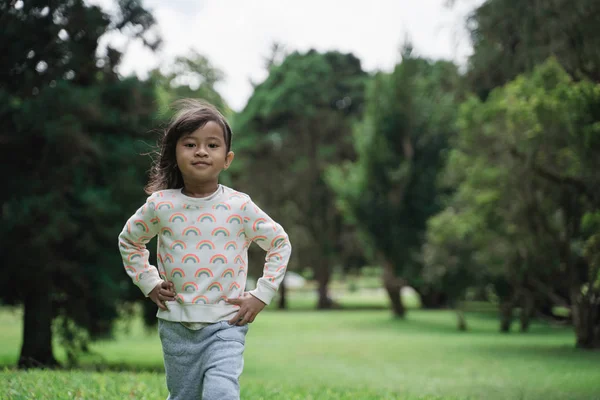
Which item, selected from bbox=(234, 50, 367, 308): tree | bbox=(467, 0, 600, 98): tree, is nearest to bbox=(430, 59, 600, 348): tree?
bbox=(467, 0, 600, 98): tree

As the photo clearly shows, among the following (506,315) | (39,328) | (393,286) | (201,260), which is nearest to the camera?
(201,260)

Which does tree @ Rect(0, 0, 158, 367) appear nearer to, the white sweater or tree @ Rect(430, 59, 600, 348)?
the white sweater

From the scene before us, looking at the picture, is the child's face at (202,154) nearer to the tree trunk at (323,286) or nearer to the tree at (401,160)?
the tree at (401,160)

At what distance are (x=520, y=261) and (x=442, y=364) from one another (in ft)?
12.7

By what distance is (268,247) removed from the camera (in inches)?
150

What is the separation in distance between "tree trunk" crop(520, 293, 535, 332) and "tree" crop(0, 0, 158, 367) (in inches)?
456

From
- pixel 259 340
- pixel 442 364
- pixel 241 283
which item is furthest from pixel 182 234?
pixel 259 340

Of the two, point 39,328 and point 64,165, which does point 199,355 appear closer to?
point 64,165

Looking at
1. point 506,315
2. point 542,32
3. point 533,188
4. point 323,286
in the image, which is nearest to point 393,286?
point 506,315

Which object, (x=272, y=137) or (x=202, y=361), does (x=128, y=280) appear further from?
(x=272, y=137)

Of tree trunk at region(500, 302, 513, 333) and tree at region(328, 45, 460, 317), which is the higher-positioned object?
tree at region(328, 45, 460, 317)

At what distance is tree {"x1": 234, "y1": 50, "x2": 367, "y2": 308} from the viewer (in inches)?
1425

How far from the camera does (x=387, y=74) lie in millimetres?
28734

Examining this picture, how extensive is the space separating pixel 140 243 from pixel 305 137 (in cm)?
3378
